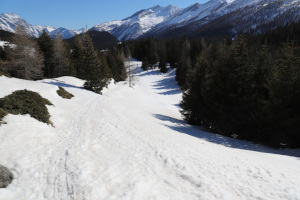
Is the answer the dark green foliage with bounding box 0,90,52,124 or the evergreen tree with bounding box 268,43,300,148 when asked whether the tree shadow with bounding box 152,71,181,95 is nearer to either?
the evergreen tree with bounding box 268,43,300,148

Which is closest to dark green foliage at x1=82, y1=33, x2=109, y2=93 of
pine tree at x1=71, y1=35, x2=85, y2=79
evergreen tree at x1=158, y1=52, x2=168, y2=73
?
pine tree at x1=71, y1=35, x2=85, y2=79

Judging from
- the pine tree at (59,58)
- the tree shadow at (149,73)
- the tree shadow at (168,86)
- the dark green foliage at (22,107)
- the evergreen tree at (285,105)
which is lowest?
the tree shadow at (168,86)

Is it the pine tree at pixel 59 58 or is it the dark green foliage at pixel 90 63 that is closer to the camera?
the dark green foliage at pixel 90 63

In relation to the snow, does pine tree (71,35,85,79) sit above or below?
above

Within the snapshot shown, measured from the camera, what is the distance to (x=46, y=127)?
1141cm

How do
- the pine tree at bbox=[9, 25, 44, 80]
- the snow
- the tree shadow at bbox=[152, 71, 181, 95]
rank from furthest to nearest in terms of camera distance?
1. the tree shadow at bbox=[152, 71, 181, 95]
2. the pine tree at bbox=[9, 25, 44, 80]
3. the snow

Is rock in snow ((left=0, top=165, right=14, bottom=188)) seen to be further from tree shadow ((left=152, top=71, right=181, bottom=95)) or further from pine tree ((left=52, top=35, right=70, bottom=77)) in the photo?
tree shadow ((left=152, top=71, right=181, bottom=95))

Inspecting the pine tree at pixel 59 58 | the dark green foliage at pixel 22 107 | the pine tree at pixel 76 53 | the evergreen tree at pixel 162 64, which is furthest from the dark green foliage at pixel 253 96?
the evergreen tree at pixel 162 64

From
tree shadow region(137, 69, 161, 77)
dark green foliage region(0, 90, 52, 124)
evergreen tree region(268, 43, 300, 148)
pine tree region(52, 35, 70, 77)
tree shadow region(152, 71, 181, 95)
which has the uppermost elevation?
pine tree region(52, 35, 70, 77)

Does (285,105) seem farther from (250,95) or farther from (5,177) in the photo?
(5,177)

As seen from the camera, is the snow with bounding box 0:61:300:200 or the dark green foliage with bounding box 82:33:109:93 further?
the dark green foliage with bounding box 82:33:109:93

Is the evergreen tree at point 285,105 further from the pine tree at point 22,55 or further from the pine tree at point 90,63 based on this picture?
the pine tree at point 22,55

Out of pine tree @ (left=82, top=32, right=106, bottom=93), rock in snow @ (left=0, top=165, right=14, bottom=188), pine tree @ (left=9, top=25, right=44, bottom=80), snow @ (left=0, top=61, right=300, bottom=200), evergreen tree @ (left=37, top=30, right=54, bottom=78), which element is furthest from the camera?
evergreen tree @ (left=37, top=30, right=54, bottom=78)

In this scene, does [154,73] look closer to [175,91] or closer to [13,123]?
[175,91]
